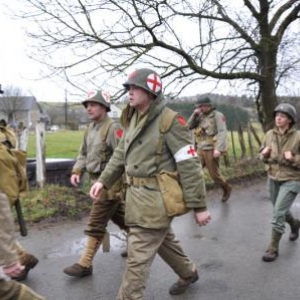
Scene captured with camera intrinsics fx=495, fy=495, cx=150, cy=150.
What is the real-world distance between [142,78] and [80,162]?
77.0 inches

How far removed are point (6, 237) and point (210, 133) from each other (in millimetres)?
6397

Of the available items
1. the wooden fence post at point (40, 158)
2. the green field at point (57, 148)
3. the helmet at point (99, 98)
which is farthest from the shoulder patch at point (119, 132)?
the green field at point (57, 148)

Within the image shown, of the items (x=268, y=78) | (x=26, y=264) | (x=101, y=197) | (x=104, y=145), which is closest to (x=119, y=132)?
(x=104, y=145)

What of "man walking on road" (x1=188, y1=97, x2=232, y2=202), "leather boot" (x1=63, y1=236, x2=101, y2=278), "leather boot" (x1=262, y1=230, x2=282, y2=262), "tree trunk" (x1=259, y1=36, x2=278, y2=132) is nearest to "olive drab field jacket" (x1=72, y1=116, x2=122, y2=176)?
"leather boot" (x1=63, y1=236, x2=101, y2=278)

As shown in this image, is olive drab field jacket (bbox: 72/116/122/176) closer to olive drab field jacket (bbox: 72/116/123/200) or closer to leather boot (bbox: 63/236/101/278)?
olive drab field jacket (bbox: 72/116/123/200)

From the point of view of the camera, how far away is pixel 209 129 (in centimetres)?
893

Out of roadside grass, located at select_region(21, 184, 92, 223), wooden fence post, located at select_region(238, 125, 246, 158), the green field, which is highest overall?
wooden fence post, located at select_region(238, 125, 246, 158)

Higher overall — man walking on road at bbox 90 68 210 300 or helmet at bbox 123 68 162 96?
helmet at bbox 123 68 162 96

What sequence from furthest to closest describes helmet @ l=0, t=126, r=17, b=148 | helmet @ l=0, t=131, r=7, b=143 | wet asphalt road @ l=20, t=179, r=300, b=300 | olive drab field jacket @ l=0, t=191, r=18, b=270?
wet asphalt road @ l=20, t=179, r=300, b=300, helmet @ l=0, t=126, r=17, b=148, helmet @ l=0, t=131, r=7, b=143, olive drab field jacket @ l=0, t=191, r=18, b=270

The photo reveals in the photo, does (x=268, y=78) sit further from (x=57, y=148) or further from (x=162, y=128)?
(x=57, y=148)

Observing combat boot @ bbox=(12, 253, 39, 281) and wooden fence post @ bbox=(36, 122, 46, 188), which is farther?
wooden fence post @ bbox=(36, 122, 46, 188)

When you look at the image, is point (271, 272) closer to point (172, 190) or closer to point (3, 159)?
point (172, 190)

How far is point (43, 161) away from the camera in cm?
914

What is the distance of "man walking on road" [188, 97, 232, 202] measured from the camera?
8.89 metres
